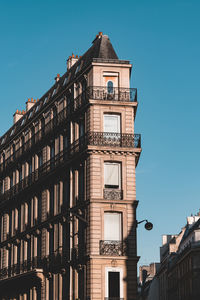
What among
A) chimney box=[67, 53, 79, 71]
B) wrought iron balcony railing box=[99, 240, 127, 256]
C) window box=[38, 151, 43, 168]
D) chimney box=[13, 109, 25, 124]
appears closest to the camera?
wrought iron balcony railing box=[99, 240, 127, 256]

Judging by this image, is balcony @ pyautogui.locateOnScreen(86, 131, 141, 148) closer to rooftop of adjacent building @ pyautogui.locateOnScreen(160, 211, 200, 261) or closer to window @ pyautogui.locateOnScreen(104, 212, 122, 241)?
window @ pyautogui.locateOnScreen(104, 212, 122, 241)

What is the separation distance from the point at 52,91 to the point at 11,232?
12.5m

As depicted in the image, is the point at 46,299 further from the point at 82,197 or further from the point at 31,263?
the point at 82,197

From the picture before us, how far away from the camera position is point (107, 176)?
149ft

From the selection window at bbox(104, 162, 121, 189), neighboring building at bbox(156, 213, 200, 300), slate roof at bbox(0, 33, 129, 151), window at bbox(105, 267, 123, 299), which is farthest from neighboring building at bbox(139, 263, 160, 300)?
window at bbox(105, 267, 123, 299)

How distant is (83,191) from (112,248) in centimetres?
449

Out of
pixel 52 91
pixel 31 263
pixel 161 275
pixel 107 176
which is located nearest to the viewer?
pixel 107 176

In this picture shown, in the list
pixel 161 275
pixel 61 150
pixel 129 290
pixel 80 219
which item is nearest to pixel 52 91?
pixel 61 150

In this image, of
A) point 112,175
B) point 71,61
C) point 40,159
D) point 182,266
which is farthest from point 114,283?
point 182,266

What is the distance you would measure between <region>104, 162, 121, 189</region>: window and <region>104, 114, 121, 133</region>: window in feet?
7.93

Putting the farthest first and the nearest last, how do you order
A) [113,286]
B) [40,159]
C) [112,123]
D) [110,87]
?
[40,159] < [110,87] < [112,123] < [113,286]

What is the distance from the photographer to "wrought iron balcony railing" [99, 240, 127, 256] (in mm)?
43562

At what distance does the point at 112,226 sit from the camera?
44.6 metres

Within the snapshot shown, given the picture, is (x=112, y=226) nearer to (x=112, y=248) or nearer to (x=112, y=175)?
(x=112, y=248)
